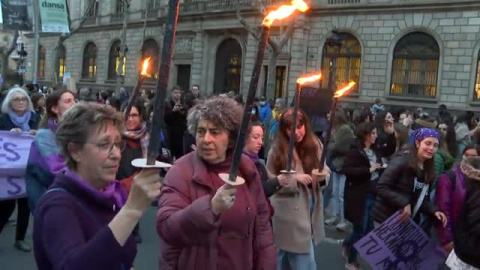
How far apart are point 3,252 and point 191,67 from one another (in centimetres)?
2859

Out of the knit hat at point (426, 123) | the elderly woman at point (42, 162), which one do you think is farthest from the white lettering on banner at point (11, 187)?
the knit hat at point (426, 123)

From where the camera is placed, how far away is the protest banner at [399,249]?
15.9 feet

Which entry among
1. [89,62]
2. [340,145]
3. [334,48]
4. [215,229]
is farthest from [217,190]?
[89,62]

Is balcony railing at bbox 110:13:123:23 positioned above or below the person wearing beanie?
above

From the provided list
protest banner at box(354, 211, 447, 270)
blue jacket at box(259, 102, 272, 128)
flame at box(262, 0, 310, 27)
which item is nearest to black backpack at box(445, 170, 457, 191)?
protest banner at box(354, 211, 447, 270)

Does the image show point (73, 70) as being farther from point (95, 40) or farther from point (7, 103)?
point (7, 103)

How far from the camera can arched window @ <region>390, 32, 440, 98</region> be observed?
24250 millimetres

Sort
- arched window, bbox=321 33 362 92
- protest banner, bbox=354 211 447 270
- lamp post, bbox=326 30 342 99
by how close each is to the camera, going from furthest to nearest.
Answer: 1. arched window, bbox=321 33 362 92
2. lamp post, bbox=326 30 342 99
3. protest banner, bbox=354 211 447 270

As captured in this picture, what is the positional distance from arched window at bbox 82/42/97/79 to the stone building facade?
9.60 meters

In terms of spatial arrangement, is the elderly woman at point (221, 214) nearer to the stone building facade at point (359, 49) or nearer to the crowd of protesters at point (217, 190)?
the crowd of protesters at point (217, 190)

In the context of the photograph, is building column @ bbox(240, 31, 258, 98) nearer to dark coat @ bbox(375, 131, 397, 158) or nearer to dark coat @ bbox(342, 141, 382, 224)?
dark coat @ bbox(375, 131, 397, 158)

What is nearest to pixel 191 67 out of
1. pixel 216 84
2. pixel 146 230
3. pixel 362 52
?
pixel 216 84

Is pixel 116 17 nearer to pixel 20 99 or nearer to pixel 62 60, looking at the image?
pixel 62 60

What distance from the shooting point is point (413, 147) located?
4.82 meters
